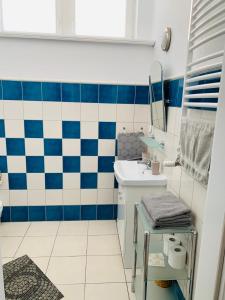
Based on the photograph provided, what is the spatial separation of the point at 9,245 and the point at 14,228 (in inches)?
12.1

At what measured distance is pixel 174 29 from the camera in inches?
71.3

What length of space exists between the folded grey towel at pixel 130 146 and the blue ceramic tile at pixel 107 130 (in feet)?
0.34

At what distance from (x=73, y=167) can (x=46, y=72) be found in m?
1.03

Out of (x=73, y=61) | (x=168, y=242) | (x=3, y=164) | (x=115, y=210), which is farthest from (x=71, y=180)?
(x=168, y=242)

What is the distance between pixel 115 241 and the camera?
2.38m

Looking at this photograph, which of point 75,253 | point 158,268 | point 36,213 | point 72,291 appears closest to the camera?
point 158,268

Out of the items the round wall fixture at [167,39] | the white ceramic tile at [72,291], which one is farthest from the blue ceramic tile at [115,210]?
the round wall fixture at [167,39]

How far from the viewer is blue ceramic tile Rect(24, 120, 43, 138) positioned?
2.47 meters

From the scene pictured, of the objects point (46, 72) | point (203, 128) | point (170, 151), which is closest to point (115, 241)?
point (170, 151)

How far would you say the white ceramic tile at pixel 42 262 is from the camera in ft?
6.45

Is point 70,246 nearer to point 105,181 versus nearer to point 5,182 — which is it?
point 105,181

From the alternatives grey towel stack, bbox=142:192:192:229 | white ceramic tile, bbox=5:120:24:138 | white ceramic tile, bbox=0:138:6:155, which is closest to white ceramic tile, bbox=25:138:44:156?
white ceramic tile, bbox=5:120:24:138

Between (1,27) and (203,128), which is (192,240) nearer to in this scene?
(203,128)

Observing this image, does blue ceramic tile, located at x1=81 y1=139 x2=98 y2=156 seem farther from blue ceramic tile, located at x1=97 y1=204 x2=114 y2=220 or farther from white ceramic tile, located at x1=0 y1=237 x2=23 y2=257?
white ceramic tile, located at x1=0 y1=237 x2=23 y2=257
